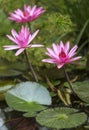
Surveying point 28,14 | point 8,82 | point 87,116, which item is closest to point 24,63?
point 8,82

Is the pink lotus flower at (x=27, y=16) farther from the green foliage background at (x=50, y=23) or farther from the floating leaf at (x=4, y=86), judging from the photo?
the floating leaf at (x=4, y=86)

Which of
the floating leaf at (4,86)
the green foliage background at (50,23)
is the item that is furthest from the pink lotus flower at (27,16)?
the floating leaf at (4,86)

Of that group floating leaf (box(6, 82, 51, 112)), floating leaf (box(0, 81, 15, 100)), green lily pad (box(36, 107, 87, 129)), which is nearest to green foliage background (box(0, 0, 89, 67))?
floating leaf (box(0, 81, 15, 100))

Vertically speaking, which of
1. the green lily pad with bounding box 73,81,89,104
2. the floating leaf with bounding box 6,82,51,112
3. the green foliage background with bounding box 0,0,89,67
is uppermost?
the green foliage background with bounding box 0,0,89,67

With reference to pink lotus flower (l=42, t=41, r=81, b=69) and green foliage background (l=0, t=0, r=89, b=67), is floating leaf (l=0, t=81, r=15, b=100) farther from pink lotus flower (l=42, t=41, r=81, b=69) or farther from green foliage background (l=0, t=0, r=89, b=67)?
pink lotus flower (l=42, t=41, r=81, b=69)

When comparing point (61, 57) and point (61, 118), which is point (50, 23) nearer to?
point (61, 57)

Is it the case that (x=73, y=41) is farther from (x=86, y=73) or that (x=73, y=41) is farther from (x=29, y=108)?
(x=29, y=108)
